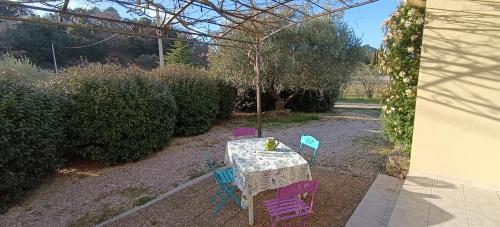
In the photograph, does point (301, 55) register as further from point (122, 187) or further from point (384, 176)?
point (122, 187)

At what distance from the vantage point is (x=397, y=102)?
482 centimetres

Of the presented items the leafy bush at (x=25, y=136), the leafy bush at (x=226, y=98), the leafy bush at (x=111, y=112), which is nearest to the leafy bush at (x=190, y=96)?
the leafy bush at (x=226, y=98)

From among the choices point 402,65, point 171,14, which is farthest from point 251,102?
point 171,14

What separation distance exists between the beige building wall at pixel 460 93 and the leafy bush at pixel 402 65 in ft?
0.72

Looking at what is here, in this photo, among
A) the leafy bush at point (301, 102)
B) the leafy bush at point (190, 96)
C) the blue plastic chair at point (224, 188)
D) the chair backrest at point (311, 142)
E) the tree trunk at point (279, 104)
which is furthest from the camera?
the leafy bush at point (301, 102)

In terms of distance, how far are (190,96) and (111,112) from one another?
297cm

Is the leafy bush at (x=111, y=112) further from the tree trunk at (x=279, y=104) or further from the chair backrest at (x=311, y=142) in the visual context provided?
the tree trunk at (x=279, y=104)

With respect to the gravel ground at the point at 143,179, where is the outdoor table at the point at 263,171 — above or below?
above

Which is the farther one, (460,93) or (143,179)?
(143,179)

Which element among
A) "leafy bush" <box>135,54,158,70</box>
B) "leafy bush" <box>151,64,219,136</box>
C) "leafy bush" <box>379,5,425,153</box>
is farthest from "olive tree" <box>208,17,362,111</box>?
"leafy bush" <box>135,54,158,70</box>

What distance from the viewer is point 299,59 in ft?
33.6

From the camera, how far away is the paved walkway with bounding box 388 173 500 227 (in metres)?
3.15

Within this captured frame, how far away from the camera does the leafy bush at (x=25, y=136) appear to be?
158 inches

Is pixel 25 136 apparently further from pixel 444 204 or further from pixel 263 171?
pixel 444 204
